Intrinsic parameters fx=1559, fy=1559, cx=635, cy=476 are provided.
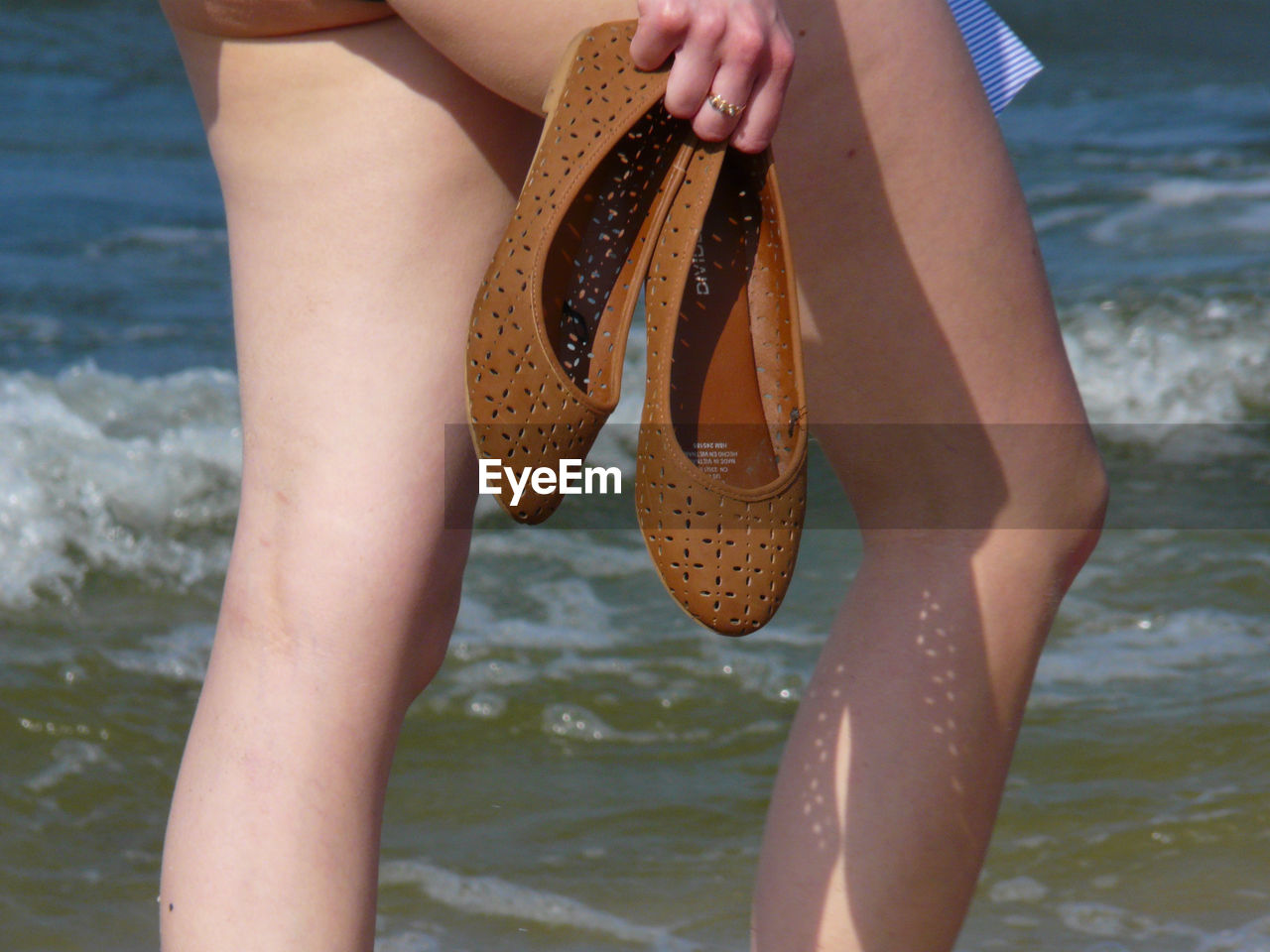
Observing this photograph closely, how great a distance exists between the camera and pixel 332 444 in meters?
1.12

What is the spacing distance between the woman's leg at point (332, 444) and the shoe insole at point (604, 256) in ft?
0.34

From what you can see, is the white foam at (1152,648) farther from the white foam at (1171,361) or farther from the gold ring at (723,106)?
the gold ring at (723,106)

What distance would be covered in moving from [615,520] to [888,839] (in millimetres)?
2355

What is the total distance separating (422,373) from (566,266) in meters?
0.14

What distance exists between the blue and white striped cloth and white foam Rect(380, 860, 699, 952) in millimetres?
1132

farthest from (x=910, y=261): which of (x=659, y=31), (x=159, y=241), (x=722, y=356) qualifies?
(x=159, y=241)

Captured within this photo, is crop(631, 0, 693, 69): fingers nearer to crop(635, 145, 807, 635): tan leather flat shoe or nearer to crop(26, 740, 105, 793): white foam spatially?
crop(635, 145, 807, 635): tan leather flat shoe

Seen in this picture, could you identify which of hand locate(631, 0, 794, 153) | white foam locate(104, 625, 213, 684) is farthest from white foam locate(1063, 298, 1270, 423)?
hand locate(631, 0, 794, 153)

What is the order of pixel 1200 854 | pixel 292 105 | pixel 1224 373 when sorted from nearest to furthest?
pixel 292 105 → pixel 1200 854 → pixel 1224 373

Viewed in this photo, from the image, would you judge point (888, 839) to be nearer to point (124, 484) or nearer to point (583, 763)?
point (583, 763)

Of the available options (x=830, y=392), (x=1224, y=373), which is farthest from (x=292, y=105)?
(x=1224, y=373)

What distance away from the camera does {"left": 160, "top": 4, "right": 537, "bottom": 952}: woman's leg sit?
1103 millimetres

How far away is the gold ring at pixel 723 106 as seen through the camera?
3.23 feet

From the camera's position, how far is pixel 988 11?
4.59 ft
